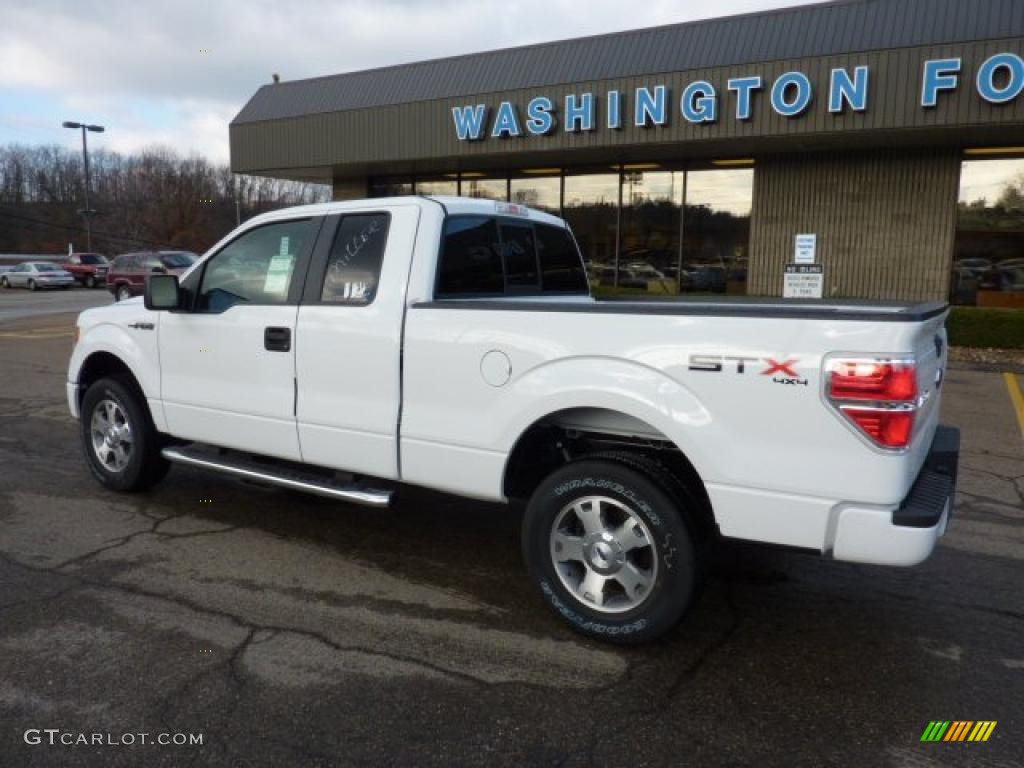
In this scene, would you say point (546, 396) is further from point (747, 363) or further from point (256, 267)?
point (256, 267)

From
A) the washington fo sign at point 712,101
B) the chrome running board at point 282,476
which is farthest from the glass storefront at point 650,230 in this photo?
the chrome running board at point 282,476

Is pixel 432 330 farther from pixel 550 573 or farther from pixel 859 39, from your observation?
pixel 859 39

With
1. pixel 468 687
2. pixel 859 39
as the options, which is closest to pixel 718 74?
pixel 859 39

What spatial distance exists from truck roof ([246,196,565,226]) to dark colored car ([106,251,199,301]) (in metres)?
23.4

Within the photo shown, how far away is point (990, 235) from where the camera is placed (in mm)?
14805

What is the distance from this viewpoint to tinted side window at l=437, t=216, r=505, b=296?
167 inches

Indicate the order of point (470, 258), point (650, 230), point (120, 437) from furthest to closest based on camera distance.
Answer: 1. point (650, 230)
2. point (120, 437)
3. point (470, 258)

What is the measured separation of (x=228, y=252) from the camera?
4.94 meters

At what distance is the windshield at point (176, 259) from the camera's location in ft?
85.4

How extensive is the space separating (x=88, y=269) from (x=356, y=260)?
4041 cm

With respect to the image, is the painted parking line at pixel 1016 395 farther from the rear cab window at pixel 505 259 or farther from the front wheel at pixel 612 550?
the front wheel at pixel 612 550

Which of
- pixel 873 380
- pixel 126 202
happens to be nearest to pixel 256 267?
pixel 873 380

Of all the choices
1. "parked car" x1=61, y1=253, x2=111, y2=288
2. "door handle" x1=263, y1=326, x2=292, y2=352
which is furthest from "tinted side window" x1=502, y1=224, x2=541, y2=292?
"parked car" x1=61, y1=253, x2=111, y2=288
